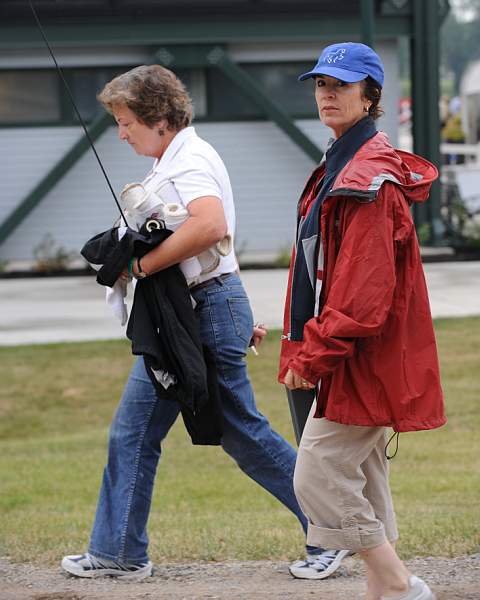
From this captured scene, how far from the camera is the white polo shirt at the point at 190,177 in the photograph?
4137 mm

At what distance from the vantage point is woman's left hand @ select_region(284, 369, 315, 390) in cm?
350

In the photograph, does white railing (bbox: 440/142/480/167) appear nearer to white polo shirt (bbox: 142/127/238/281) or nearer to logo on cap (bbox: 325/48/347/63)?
white polo shirt (bbox: 142/127/238/281)

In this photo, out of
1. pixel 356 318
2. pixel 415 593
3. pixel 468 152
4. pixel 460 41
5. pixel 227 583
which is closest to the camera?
pixel 356 318

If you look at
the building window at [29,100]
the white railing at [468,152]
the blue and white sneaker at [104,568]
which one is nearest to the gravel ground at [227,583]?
the blue and white sneaker at [104,568]

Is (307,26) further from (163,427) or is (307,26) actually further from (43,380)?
(163,427)

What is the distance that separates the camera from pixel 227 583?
434cm

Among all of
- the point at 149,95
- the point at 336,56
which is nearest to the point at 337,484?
the point at 336,56

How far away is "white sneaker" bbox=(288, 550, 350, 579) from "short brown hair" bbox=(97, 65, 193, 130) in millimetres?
1694

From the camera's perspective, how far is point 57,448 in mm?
7980

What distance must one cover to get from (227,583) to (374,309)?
146 cm

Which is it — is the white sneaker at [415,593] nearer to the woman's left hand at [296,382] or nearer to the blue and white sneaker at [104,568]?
the woman's left hand at [296,382]

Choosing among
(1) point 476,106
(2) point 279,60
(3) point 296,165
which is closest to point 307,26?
(2) point 279,60

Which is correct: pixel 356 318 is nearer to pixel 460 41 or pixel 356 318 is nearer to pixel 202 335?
pixel 202 335

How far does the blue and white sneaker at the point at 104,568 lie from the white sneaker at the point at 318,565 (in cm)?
57
